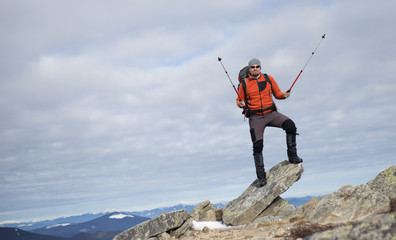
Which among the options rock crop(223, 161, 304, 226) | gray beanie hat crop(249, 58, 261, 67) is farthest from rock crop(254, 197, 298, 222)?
gray beanie hat crop(249, 58, 261, 67)

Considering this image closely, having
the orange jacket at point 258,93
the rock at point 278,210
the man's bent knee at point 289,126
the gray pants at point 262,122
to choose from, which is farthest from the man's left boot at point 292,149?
the rock at point 278,210

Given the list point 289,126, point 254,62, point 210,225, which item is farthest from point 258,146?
point 210,225

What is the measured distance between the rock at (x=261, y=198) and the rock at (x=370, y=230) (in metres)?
9.18

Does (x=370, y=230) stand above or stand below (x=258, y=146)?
below

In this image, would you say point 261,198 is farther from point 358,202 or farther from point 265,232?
point 358,202

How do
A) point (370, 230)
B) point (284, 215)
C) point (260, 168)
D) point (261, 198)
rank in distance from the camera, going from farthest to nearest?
1. point (260, 168)
2. point (261, 198)
3. point (284, 215)
4. point (370, 230)

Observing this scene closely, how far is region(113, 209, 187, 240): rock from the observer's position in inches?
581

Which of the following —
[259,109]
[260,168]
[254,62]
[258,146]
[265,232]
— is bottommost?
[265,232]

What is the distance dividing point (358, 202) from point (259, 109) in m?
6.06

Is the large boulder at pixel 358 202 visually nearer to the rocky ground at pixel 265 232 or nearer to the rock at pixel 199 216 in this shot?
the rocky ground at pixel 265 232

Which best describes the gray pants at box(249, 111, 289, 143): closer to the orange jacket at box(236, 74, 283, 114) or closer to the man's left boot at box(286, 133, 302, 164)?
the orange jacket at box(236, 74, 283, 114)

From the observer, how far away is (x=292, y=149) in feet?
53.4

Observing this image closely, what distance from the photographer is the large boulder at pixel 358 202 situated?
11.0m

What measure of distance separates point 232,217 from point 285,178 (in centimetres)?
307
